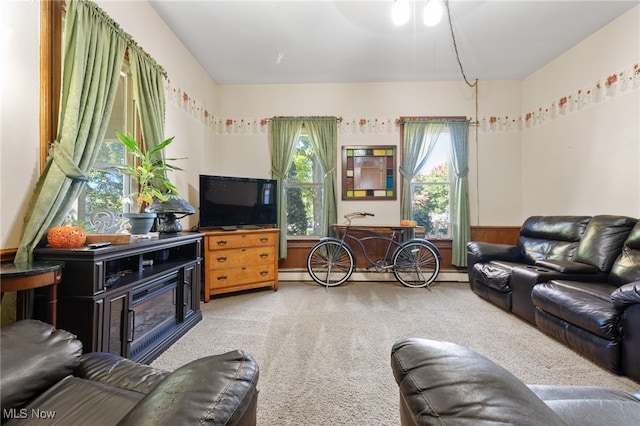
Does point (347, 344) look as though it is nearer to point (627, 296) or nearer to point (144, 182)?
point (627, 296)

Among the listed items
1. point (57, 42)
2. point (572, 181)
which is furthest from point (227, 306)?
point (572, 181)

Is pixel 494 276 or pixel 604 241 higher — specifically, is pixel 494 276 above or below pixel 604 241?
below

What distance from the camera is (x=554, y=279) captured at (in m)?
2.28

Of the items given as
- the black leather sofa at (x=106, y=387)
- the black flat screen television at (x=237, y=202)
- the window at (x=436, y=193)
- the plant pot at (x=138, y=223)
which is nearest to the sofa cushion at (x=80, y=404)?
the black leather sofa at (x=106, y=387)

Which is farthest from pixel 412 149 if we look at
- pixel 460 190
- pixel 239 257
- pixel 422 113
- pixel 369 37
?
pixel 239 257

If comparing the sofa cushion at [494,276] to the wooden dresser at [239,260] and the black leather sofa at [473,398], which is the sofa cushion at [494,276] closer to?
the black leather sofa at [473,398]

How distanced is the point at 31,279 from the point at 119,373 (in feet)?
2.28

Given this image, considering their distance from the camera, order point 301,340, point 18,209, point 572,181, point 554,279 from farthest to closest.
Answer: point 572,181 < point 554,279 < point 301,340 < point 18,209

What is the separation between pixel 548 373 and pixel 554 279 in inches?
37.6

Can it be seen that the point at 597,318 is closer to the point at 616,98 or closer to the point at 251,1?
the point at 616,98

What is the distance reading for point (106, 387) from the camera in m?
0.89

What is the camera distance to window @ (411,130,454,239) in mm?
4039

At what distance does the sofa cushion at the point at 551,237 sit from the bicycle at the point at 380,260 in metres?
1.04

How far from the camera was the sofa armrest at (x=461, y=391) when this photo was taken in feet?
1.51
